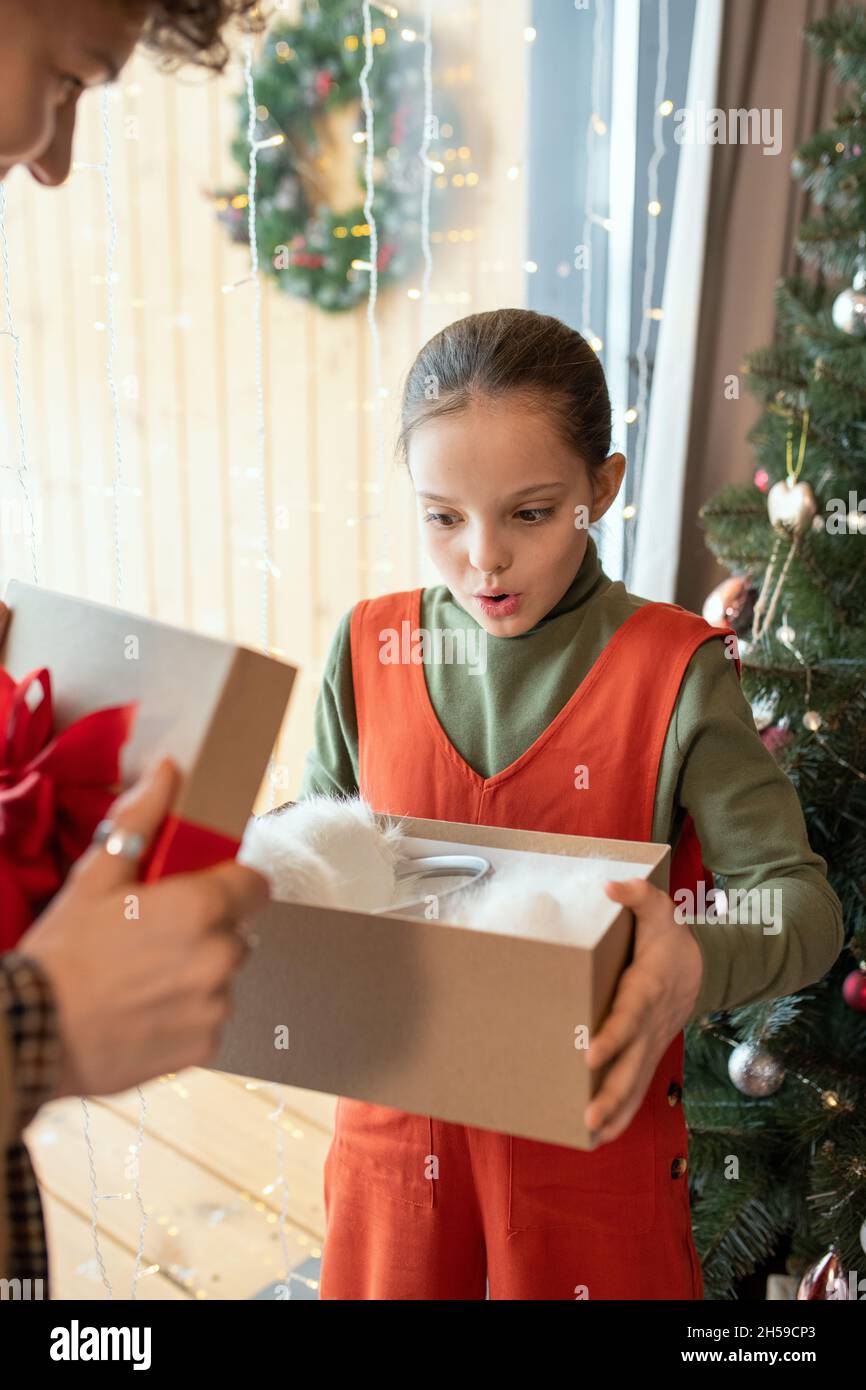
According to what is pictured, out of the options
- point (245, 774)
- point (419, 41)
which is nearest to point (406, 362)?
point (419, 41)

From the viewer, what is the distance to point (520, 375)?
1.14 meters

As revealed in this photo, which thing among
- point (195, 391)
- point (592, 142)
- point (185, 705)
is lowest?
point (185, 705)

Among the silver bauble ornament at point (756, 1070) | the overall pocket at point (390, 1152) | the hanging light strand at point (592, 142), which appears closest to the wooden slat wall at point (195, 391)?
the hanging light strand at point (592, 142)

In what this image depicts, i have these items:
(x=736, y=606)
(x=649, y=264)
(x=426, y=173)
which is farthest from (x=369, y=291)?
(x=736, y=606)

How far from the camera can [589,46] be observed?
257cm

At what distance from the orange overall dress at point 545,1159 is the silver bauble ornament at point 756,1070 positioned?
0.52 meters

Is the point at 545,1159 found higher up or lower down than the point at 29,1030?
lower down

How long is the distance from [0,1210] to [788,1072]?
50.3 inches

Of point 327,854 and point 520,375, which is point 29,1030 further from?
point 520,375

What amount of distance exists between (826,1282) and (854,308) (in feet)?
4.56

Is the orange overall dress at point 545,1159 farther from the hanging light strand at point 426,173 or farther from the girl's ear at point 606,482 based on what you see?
the hanging light strand at point 426,173

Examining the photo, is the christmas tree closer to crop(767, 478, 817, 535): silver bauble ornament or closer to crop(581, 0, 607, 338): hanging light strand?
crop(767, 478, 817, 535): silver bauble ornament

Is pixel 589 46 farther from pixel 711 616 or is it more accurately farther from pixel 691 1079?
pixel 691 1079

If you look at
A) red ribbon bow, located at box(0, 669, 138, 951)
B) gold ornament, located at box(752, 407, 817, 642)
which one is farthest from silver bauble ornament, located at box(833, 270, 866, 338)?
red ribbon bow, located at box(0, 669, 138, 951)
